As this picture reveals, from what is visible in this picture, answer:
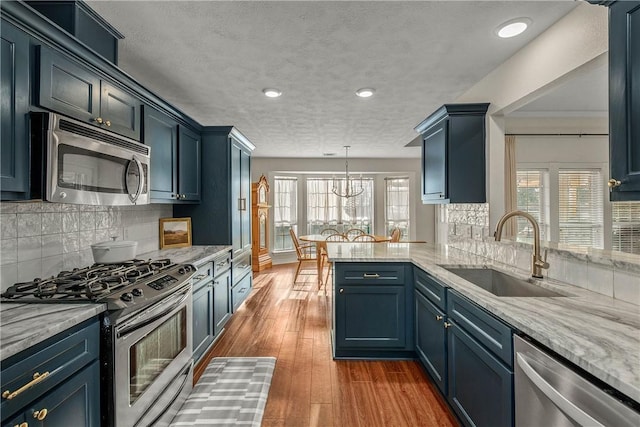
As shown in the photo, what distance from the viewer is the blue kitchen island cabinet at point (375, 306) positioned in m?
2.57

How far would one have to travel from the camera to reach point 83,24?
1756 mm

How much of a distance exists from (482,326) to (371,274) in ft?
3.81

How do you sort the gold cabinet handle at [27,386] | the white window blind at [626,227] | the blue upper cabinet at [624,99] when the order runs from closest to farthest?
the gold cabinet handle at [27,386] → the blue upper cabinet at [624,99] → the white window blind at [626,227]

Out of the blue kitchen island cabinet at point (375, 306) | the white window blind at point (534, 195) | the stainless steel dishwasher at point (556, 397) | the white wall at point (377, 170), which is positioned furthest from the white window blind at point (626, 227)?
the stainless steel dishwasher at point (556, 397)

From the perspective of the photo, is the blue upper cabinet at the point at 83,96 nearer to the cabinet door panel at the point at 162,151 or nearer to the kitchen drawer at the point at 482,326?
the cabinet door panel at the point at 162,151

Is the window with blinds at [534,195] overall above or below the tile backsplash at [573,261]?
above

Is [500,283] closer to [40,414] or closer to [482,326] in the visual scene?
[482,326]

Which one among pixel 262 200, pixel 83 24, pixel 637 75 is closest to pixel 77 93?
pixel 83 24

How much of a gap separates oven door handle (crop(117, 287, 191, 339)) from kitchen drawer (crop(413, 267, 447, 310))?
5.59ft

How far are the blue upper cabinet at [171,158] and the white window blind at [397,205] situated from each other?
16.4 ft

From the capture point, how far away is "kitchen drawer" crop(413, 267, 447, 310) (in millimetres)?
1971

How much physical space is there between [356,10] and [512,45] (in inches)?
48.1

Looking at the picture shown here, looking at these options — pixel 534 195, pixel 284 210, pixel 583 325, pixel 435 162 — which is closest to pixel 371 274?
pixel 435 162

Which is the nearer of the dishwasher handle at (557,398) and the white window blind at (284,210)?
the dishwasher handle at (557,398)
